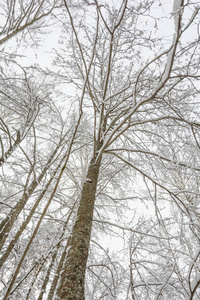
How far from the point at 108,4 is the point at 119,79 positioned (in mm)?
2027

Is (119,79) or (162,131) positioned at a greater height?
(119,79)

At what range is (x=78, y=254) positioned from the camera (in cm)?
166

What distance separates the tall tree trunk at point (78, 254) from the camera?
4.57 ft

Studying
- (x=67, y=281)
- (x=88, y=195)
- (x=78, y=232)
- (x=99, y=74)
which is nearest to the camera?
(x=67, y=281)

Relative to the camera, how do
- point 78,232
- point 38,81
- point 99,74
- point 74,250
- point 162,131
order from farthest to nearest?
point 38,81, point 99,74, point 162,131, point 78,232, point 74,250

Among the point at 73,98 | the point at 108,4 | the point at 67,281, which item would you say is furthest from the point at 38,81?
the point at 67,281

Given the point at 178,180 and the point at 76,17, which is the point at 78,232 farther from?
the point at 178,180

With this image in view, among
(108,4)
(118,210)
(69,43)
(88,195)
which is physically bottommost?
(88,195)

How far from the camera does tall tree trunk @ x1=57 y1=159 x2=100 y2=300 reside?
1.39 m

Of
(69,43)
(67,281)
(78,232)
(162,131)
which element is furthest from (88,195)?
(69,43)

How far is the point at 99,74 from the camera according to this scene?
176 inches

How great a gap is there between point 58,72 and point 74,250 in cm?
353

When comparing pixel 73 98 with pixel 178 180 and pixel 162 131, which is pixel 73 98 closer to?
pixel 162 131

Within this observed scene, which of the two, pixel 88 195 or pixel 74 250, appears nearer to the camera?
pixel 74 250
